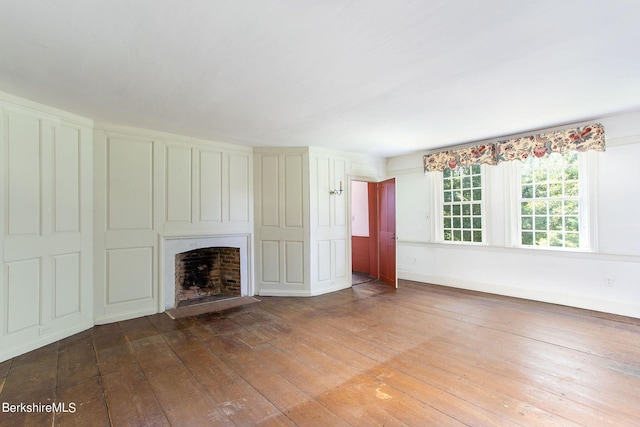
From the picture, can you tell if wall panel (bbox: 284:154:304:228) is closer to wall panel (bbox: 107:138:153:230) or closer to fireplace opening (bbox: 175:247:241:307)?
fireplace opening (bbox: 175:247:241:307)

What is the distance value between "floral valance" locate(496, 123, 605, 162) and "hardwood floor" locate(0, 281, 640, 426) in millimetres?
2265

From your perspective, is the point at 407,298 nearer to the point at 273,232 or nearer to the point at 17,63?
the point at 273,232

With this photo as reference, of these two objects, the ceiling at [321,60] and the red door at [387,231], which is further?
the red door at [387,231]

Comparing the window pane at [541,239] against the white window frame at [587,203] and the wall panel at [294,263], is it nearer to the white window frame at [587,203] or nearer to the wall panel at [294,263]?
the white window frame at [587,203]

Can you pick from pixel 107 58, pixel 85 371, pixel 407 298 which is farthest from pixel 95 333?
pixel 407 298

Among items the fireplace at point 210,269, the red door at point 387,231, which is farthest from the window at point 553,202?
the fireplace at point 210,269

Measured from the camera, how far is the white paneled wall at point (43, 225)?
114 inches

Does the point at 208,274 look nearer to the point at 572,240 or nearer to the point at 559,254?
the point at 559,254

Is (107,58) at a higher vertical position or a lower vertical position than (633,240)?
higher

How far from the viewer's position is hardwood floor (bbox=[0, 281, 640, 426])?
2.02 meters

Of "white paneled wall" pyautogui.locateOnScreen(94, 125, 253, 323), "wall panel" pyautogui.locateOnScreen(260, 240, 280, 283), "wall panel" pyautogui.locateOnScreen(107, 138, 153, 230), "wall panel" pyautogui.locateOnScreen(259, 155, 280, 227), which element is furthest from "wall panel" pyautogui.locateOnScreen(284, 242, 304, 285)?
"wall panel" pyautogui.locateOnScreen(107, 138, 153, 230)

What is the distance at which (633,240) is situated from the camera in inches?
150

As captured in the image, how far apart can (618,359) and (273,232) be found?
443 cm

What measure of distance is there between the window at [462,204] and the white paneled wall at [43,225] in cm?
568
